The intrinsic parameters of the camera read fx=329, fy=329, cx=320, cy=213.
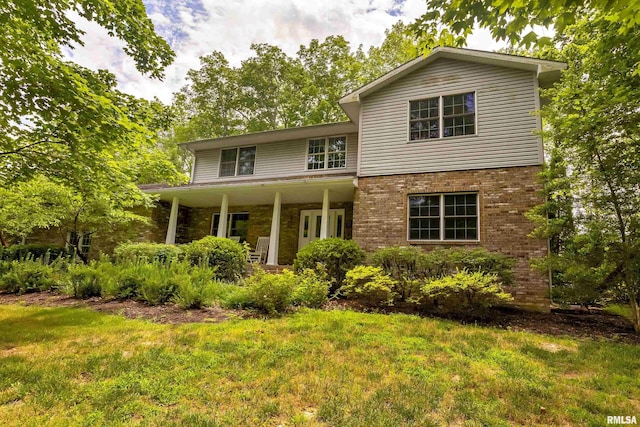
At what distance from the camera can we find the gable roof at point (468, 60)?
337 inches

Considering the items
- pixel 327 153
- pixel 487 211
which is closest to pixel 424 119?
pixel 487 211

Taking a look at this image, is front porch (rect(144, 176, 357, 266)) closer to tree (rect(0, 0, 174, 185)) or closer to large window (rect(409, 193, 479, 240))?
large window (rect(409, 193, 479, 240))

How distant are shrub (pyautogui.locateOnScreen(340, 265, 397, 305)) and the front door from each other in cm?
541

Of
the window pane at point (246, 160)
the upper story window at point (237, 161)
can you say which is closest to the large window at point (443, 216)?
the window pane at point (246, 160)

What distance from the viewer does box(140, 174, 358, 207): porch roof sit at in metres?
10.8

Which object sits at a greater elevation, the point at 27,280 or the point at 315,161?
the point at 315,161

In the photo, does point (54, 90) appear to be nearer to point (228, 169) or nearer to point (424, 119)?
point (424, 119)

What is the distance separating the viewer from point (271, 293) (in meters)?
6.06

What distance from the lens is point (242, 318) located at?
18.4ft

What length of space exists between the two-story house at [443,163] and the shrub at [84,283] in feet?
17.3

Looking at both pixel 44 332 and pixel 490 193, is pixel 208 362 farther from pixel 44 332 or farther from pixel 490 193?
pixel 490 193

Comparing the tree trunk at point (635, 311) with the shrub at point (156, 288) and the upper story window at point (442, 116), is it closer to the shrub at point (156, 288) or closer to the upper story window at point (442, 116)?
the upper story window at point (442, 116)

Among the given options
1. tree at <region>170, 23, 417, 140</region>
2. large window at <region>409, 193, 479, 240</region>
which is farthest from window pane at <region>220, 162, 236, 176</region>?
tree at <region>170, 23, 417, 140</region>

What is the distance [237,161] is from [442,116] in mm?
8670
